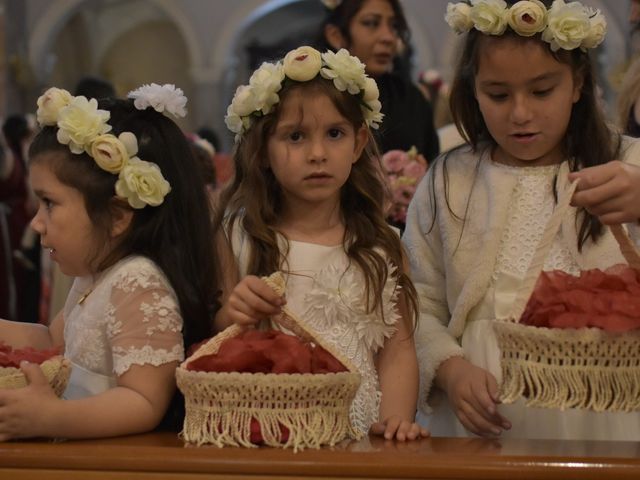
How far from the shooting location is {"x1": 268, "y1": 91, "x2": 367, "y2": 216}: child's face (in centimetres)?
321

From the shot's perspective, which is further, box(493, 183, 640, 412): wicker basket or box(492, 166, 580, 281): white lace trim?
box(492, 166, 580, 281): white lace trim

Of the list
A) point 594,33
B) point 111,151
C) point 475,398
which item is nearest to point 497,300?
point 475,398

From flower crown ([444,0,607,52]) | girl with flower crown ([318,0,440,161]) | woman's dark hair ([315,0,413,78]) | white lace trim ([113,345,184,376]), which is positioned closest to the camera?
white lace trim ([113,345,184,376])

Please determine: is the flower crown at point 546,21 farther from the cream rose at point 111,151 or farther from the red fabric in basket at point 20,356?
the red fabric in basket at point 20,356

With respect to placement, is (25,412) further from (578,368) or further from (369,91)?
(369,91)

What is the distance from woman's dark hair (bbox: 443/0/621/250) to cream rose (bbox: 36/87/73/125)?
1.06 metres

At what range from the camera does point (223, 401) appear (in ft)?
8.21

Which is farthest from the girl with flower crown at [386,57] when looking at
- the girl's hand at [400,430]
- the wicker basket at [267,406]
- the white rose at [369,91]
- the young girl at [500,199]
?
the wicker basket at [267,406]

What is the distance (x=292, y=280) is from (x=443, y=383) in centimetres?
48

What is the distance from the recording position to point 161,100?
3.20 m

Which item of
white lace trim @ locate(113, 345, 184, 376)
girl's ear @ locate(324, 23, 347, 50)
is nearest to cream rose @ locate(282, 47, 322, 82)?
white lace trim @ locate(113, 345, 184, 376)

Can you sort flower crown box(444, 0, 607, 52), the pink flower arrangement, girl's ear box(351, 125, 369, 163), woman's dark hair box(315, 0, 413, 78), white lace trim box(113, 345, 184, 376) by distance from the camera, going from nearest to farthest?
1. white lace trim box(113, 345, 184, 376)
2. flower crown box(444, 0, 607, 52)
3. girl's ear box(351, 125, 369, 163)
4. the pink flower arrangement
5. woman's dark hair box(315, 0, 413, 78)

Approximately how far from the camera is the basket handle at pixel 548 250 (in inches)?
100.0

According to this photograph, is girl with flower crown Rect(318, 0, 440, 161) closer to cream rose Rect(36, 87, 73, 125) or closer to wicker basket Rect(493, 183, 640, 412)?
cream rose Rect(36, 87, 73, 125)
